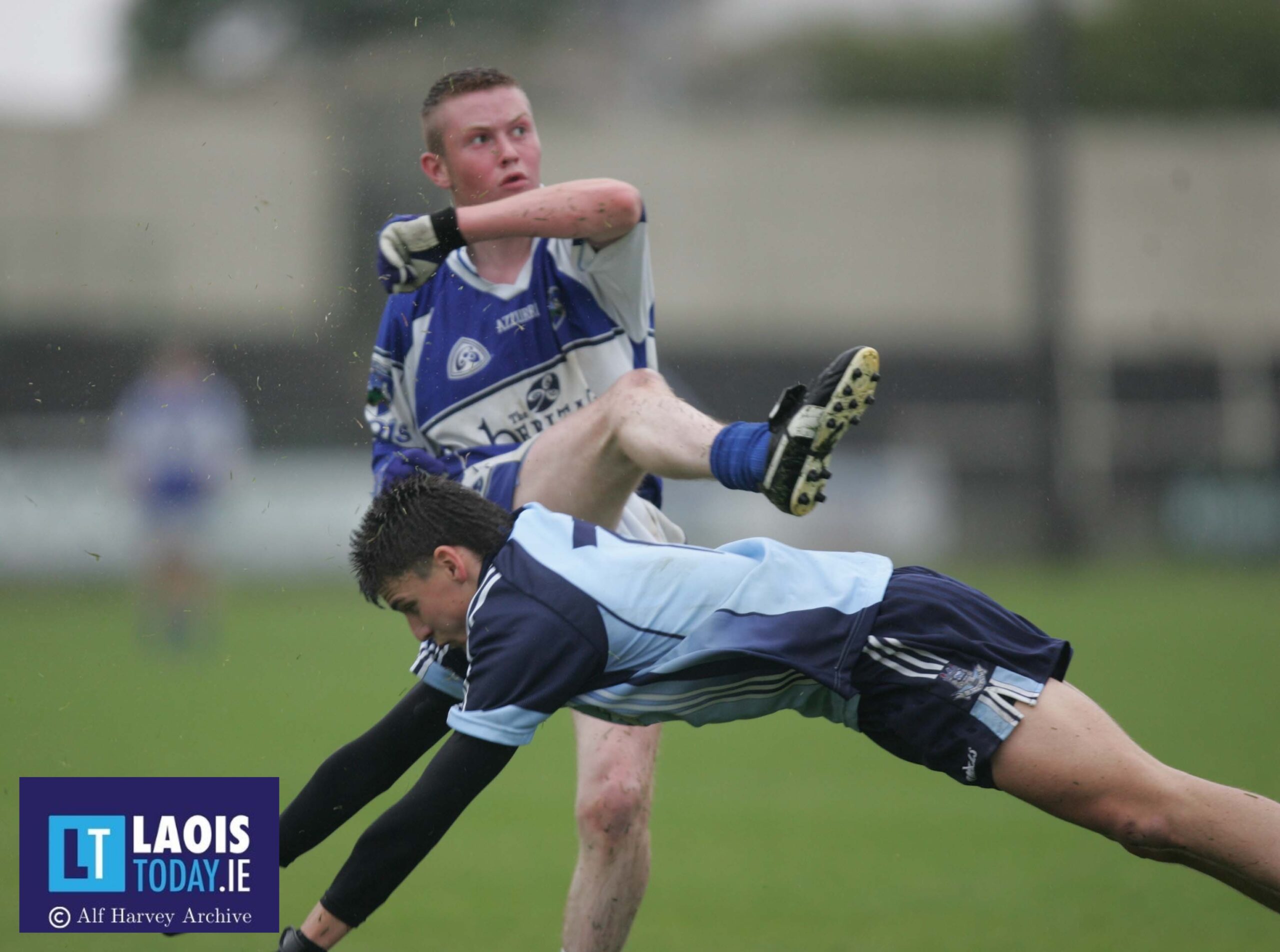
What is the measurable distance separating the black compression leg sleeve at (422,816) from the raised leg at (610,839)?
0.87 meters

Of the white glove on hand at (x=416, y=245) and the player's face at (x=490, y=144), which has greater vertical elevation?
the player's face at (x=490, y=144)

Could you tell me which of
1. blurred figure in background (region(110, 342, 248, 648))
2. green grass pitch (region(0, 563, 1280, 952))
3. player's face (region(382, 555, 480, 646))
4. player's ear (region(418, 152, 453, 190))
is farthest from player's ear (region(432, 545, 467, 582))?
blurred figure in background (region(110, 342, 248, 648))

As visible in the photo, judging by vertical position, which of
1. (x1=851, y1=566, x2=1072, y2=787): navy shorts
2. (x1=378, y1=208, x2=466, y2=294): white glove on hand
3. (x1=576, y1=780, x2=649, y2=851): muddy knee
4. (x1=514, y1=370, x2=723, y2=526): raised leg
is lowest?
(x1=576, y1=780, x2=649, y2=851): muddy knee

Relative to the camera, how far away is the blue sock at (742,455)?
3217 mm

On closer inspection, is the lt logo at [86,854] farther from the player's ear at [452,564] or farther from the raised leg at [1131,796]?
the raised leg at [1131,796]

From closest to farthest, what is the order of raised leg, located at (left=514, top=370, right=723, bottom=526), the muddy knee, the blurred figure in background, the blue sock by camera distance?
the blue sock
raised leg, located at (left=514, top=370, right=723, bottom=526)
the muddy knee
the blurred figure in background

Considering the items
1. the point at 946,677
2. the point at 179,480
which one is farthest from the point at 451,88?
the point at 179,480

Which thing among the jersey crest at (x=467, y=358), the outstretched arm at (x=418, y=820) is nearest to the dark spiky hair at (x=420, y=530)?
the outstretched arm at (x=418, y=820)

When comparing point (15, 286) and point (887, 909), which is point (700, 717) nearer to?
point (887, 909)

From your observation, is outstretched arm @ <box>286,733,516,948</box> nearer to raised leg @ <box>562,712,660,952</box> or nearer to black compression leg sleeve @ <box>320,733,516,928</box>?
black compression leg sleeve @ <box>320,733,516,928</box>

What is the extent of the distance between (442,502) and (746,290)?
59.6 ft

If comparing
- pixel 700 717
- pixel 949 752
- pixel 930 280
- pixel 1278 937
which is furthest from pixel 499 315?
pixel 930 280

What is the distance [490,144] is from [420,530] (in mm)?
1345

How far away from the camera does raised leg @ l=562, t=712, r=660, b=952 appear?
3.80 meters
